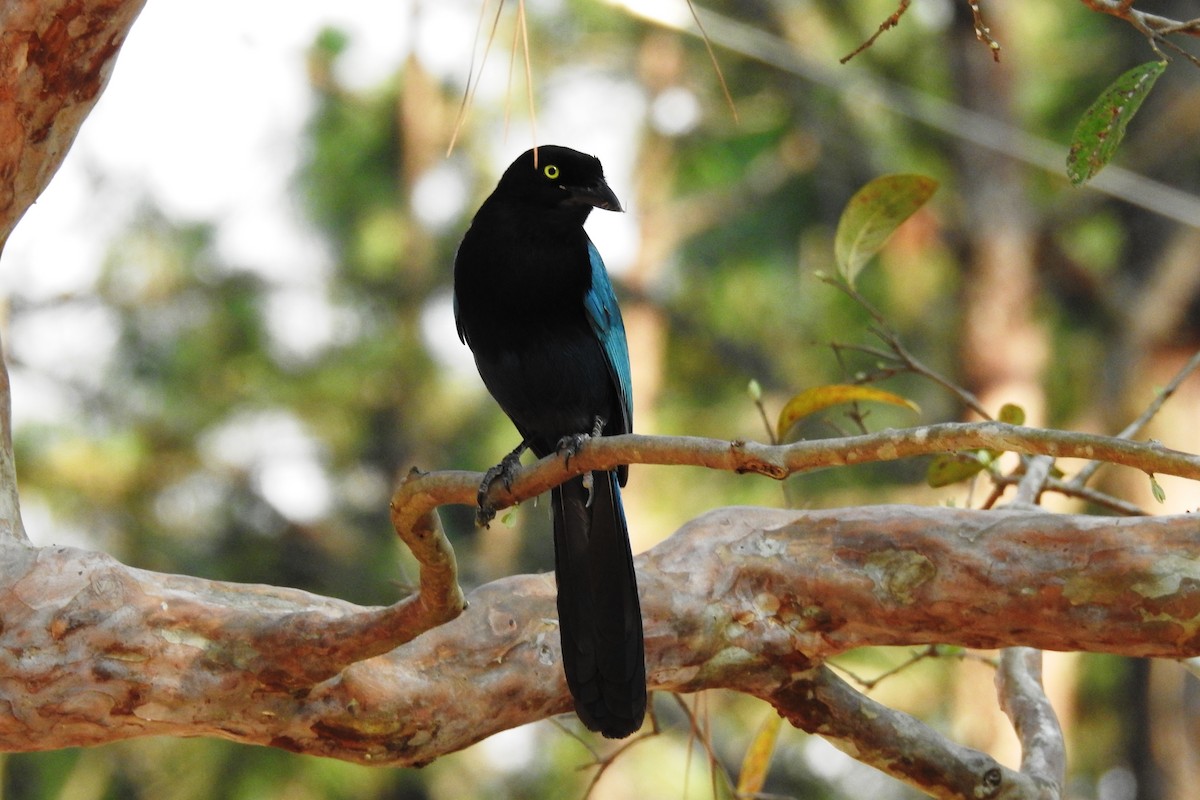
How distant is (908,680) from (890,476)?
6.25ft

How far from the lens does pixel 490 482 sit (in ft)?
9.94

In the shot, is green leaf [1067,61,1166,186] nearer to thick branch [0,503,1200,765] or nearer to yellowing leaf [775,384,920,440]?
thick branch [0,503,1200,765]

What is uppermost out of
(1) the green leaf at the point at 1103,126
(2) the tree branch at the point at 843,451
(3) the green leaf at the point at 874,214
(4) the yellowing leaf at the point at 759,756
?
(1) the green leaf at the point at 1103,126

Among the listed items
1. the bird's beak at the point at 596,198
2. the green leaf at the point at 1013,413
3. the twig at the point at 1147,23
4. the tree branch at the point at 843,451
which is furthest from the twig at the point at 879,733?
the twig at the point at 1147,23

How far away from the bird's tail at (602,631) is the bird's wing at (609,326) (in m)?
0.67

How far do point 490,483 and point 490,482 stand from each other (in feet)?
0.04

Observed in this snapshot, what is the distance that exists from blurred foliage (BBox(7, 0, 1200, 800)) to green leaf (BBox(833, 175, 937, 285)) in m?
5.20

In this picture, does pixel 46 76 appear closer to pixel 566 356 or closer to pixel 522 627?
pixel 566 356

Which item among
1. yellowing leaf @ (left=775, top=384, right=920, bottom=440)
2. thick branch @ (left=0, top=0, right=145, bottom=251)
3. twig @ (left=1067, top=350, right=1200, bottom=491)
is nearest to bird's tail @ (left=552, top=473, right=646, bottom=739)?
yellowing leaf @ (left=775, top=384, right=920, bottom=440)

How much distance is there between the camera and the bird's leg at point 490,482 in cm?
288

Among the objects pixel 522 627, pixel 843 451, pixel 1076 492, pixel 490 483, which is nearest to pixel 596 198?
pixel 490 483

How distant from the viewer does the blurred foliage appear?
9.49 meters

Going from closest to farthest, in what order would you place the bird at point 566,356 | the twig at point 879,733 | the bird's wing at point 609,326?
1. the bird at point 566,356
2. the twig at point 879,733
3. the bird's wing at point 609,326

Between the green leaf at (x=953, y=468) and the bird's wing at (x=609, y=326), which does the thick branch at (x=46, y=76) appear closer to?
the bird's wing at (x=609, y=326)
